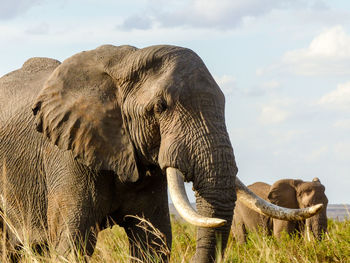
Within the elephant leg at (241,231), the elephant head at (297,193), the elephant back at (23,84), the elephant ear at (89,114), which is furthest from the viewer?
the elephant head at (297,193)

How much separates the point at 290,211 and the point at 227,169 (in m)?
0.68

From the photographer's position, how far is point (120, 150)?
7578mm

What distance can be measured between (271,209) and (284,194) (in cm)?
789

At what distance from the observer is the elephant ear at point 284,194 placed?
15.0 m

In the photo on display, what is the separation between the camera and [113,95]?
7605mm

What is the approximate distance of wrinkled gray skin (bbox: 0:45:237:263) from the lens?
7.04 metres

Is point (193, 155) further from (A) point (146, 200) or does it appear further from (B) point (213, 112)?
(A) point (146, 200)

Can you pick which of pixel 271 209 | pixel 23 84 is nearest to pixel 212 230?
pixel 271 209

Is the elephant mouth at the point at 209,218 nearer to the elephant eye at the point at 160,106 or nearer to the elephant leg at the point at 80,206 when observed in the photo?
the elephant eye at the point at 160,106

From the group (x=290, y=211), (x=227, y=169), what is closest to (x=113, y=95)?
(x=227, y=169)

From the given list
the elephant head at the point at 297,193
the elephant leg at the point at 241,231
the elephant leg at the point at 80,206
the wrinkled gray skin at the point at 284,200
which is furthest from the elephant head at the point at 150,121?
the elephant head at the point at 297,193

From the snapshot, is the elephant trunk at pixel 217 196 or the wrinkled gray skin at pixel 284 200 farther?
the wrinkled gray skin at pixel 284 200

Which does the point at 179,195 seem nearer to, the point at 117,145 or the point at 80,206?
the point at 117,145

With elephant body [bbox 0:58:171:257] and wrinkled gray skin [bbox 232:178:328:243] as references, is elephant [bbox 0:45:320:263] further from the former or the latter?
wrinkled gray skin [bbox 232:178:328:243]
